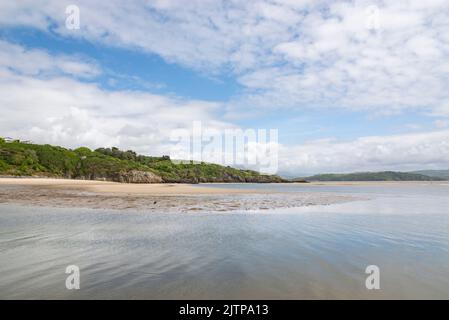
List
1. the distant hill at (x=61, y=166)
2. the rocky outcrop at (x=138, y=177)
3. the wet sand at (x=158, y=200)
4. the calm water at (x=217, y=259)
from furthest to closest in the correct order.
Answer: the rocky outcrop at (x=138, y=177), the distant hill at (x=61, y=166), the wet sand at (x=158, y=200), the calm water at (x=217, y=259)

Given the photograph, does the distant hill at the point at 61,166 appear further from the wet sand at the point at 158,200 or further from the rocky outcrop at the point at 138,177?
the wet sand at the point at 158,200

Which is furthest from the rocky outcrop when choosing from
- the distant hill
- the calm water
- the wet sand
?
the calm water

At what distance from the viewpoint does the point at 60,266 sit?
343 inches

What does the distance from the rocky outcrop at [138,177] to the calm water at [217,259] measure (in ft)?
401

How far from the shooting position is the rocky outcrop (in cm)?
13498

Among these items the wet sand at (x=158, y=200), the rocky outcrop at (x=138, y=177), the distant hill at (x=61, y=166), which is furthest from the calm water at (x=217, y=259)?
the rocky outcrop at (x=138, y=177)

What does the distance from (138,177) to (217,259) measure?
137 m

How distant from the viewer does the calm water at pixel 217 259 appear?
278 inches

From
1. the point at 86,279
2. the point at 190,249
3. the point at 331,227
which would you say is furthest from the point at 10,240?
the point at 331,227

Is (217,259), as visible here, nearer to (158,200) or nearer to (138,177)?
(158,200)

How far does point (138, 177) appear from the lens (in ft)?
460

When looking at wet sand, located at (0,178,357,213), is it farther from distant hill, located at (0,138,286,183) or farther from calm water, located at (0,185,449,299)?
distant hill, located at (0,138,286,183)

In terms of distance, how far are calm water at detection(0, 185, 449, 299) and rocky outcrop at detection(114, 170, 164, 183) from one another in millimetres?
122375
